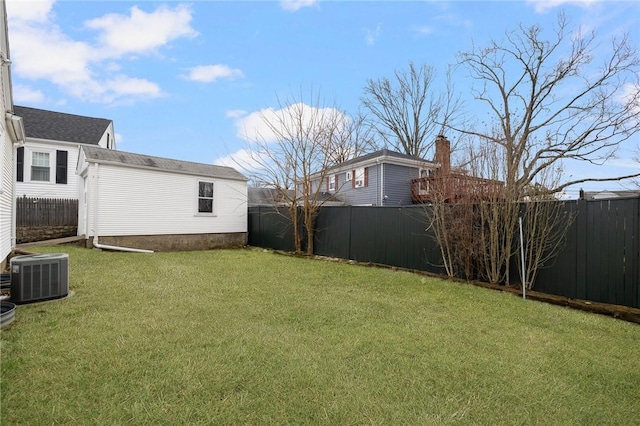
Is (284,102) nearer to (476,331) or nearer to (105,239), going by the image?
(105,239)

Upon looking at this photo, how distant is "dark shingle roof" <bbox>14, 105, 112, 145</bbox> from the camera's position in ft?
47.6

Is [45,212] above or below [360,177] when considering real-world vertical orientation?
below

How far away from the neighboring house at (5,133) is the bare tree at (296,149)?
640 cm

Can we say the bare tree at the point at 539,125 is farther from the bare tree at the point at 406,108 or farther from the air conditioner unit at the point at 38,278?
the bare tree at the point at 406,108

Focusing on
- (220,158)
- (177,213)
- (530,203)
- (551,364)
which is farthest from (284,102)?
(551,364)

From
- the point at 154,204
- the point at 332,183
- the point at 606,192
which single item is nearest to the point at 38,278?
the point at 154,204

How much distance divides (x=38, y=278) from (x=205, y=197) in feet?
28.4

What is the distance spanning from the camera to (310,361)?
2807mm

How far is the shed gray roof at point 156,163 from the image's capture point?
34.5 ft

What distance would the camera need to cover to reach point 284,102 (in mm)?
11391

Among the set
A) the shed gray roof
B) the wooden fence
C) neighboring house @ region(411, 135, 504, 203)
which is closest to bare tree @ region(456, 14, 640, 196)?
neighboring house @ region(411, 135, 504, 203)

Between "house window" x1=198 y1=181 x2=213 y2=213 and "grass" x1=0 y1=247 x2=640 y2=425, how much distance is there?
782 cm

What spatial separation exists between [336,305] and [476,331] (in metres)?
1.83

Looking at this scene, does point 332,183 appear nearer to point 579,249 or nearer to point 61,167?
point 61,167
